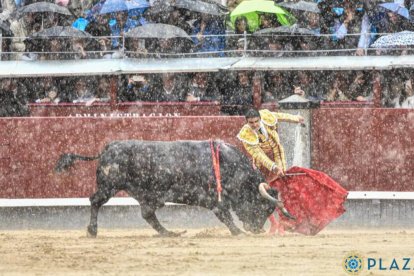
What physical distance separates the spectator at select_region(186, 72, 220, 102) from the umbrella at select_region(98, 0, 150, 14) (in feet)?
4.93

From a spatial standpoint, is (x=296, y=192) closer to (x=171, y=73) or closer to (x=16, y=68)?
(x=171, y=73)

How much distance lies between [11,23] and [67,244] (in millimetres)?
7358

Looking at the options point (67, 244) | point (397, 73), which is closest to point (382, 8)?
point (397, 73)

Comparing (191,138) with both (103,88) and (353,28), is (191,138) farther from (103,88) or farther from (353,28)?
(353,28)

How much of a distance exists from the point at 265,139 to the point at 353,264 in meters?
3.41

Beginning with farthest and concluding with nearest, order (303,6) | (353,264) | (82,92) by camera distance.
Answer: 1. (303,6)
2. (82,92)
3. (353,264)

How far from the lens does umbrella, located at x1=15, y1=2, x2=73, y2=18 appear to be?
16.9 m

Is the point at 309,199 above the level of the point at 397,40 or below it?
below

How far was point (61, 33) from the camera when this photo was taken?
16.3 meters

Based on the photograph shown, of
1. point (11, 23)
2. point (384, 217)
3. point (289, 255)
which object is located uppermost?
point (11, 23)

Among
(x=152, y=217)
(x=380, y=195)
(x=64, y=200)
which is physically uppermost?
(x=152, y=217)

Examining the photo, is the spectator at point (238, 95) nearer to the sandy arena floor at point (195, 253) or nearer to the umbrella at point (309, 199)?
the umbrella at point (309, 199)

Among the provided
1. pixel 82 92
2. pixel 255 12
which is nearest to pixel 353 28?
pixel 255 12

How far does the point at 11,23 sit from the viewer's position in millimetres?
17141
